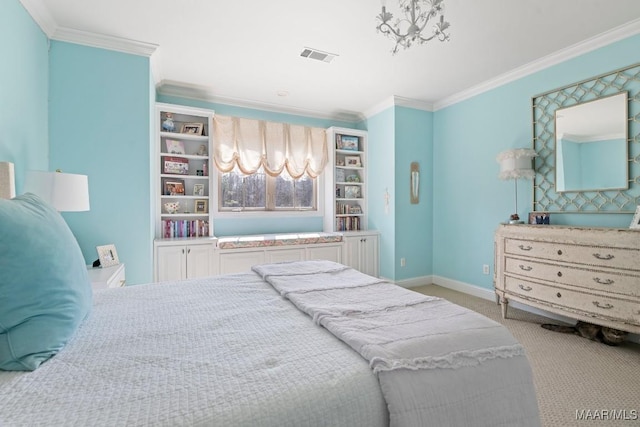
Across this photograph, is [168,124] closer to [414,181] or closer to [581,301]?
[414,181]

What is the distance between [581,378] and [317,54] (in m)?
3.40

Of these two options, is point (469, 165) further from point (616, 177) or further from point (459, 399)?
point (459, 399)

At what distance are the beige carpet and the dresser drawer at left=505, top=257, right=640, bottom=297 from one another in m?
0.52

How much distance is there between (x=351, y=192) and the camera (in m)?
4.89

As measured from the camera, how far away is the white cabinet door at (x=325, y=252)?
4.02 m

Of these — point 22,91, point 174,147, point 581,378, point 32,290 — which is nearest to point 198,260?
point 174,147

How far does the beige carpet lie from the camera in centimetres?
166

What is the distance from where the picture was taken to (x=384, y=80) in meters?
3.63

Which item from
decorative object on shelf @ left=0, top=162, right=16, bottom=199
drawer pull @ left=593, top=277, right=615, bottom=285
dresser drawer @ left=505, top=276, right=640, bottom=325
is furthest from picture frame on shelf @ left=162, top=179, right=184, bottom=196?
drawer pull @ left=593, top=277, right=615, bottom=285

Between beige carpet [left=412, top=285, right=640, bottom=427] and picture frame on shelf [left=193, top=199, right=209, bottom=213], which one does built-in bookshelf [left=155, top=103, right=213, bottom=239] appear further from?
beige carpet [left=412, top=285, right=640, bottom=427]

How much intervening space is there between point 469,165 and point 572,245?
1.76 meters

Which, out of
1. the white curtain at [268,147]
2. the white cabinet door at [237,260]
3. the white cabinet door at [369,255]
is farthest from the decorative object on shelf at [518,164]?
the white cabinet door at [237,260]

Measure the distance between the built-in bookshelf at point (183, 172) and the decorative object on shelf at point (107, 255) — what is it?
0.97m

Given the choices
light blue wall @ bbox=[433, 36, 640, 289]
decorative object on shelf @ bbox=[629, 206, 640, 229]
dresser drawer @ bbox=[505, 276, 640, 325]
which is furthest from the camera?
light blue wall @ bbox=[433, 36, 640, 289]
